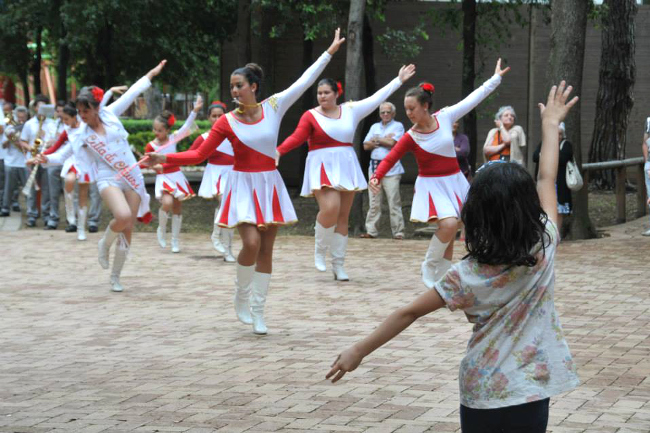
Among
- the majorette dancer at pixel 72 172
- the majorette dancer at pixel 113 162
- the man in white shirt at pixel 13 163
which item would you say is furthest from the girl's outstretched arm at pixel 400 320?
the man in white shirt at pixel 13 163

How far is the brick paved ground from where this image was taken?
5984 mm

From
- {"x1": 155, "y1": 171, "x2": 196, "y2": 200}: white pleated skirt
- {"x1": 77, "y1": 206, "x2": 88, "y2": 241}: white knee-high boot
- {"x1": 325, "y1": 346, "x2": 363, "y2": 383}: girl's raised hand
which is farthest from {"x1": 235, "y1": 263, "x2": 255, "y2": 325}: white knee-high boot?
{"x1": 77, "y1": 206, "x2": 88, "y2": 241}: white knee-high boot

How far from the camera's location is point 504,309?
12.1 feet

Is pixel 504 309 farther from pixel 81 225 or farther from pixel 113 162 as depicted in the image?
pixel 81 225

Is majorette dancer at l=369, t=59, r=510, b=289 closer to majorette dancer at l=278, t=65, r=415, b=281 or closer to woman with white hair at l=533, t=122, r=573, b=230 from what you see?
majorette dancer at l=278, t=65, r=415, b=281

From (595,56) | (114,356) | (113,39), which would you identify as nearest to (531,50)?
(595,56)

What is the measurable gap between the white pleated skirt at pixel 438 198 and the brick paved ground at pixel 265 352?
0.93 meters

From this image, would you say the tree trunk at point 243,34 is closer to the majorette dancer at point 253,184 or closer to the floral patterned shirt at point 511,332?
the majorette dancer at point 253,184

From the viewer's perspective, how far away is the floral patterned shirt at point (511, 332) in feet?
11.9

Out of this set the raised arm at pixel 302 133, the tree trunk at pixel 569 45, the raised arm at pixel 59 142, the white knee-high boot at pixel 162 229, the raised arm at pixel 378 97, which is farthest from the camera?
the raised arm at pixel 59 142

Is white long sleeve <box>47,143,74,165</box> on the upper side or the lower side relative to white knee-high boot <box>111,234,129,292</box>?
upper

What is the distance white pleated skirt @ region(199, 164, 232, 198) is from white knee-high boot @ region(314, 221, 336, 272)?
1.63 m

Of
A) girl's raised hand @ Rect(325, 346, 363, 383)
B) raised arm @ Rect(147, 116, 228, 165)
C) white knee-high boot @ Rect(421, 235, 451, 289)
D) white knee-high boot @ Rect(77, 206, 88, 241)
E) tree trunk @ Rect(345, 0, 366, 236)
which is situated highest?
tree trunk @ Rect(345, 0, 366, 236)

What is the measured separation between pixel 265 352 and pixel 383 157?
9141mm
